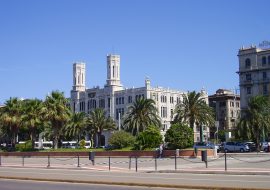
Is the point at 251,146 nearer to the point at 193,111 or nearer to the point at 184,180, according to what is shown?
the point at 193,111

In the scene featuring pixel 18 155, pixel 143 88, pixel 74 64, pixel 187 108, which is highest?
pixel 74 64

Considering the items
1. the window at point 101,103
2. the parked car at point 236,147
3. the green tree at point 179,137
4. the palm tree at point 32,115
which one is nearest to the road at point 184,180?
the green tree at point 179,137

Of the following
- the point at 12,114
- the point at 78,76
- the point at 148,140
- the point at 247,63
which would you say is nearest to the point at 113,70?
the point at 78,76

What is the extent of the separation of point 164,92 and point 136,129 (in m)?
57.6

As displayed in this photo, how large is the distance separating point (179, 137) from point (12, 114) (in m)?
30.6

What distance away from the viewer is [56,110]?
2514 inches

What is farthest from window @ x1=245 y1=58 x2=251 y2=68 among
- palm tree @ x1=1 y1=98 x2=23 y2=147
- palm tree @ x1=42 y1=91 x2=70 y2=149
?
palm tree @ x1=1 y1=98 x2=23 y2=147

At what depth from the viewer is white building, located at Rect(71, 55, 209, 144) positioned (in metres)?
125

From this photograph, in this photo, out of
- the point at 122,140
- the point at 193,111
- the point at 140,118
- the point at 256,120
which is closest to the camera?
the point at 122,140

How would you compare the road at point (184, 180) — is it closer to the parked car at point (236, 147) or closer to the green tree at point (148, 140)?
the green tree at point (148, 140)

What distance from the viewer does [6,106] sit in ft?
230

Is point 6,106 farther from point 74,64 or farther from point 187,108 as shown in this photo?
point 74,64

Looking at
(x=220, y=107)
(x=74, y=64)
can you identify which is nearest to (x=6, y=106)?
(x=74, y=64)

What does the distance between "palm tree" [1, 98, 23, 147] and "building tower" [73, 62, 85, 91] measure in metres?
73.4
